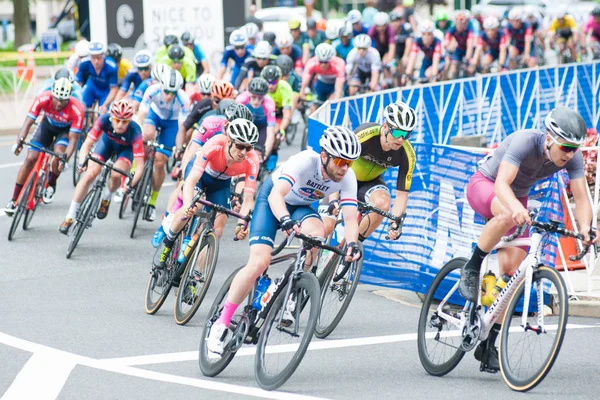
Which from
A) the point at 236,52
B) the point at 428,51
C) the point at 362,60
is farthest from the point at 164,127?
the point at 428,51

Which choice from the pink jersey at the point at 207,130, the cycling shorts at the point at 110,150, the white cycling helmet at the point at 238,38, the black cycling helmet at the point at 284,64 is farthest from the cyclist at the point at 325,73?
the pink jersey at the point at 207,130

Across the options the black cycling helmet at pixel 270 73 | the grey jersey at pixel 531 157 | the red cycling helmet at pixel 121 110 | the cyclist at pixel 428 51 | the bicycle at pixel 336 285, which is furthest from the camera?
the cyclist at pixel 428 51

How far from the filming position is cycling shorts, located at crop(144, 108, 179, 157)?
48.6 feet

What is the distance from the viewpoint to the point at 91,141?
42.0 ft

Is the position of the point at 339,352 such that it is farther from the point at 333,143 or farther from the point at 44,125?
the point at 44,125

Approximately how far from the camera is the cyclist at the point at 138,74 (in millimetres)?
17875

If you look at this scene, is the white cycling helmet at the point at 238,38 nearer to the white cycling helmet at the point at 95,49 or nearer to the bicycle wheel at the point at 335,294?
the white cycling helmet at the point at 95,49

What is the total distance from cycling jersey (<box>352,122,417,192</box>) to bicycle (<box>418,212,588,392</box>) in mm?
1892

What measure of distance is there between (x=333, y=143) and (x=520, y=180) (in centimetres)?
125

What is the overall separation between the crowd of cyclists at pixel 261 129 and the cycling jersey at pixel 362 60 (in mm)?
23

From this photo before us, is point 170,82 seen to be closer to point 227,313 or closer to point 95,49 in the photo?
point 95,49

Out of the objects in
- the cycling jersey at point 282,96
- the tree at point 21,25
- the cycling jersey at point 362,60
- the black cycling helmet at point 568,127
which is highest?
the black cycling helmet at point 568,127

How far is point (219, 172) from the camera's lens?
402 inches

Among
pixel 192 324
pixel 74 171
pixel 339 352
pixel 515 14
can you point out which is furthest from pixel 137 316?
pixel 515 14
